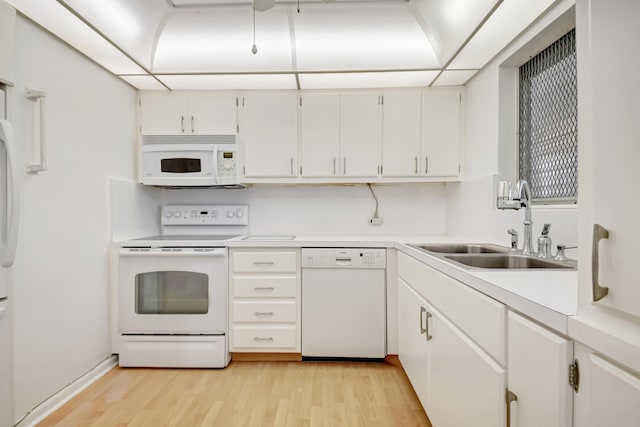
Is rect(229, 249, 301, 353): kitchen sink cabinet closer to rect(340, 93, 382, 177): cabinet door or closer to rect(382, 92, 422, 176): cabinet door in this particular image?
rect(340, 93, 382, 177): cabinet door

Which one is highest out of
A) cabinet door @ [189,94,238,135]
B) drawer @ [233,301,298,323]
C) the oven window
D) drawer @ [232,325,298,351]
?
cabinet door @ [189,94,238,135]

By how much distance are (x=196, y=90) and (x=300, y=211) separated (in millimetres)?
1315

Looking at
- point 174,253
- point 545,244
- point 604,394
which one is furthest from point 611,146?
point 174,253

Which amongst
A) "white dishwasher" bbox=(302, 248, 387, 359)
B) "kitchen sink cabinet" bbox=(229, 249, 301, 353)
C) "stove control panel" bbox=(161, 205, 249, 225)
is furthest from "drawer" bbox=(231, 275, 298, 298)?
"stove control panel" bbox=(161, 205, 249, 225)

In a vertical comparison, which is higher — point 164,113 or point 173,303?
point 164,113

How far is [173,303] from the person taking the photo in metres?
2.31

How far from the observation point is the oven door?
89.6 inches

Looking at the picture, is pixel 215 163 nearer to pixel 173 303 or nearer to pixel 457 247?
pixel 173 303

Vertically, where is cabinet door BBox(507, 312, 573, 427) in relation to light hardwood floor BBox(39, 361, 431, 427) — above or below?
above

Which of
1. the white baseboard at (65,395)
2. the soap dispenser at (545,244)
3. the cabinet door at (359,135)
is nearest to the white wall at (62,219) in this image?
the white baseboard at (65,395)

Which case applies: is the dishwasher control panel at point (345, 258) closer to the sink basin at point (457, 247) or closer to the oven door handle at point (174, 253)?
the sink basin at point (457, 247)

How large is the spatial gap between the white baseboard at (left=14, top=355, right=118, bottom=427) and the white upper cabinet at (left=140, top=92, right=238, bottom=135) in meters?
1.76

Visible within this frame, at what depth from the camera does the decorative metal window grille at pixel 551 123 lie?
159cm

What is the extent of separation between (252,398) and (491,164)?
2088mm
